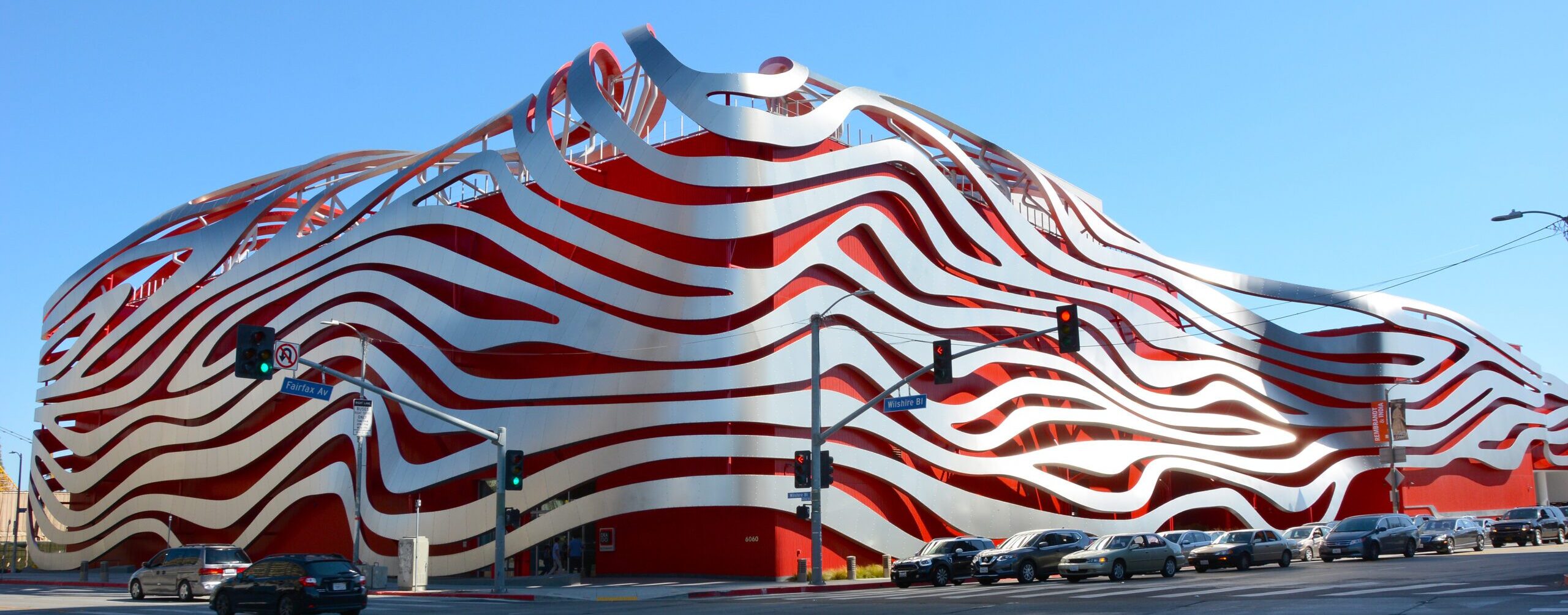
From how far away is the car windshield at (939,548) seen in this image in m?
36.8

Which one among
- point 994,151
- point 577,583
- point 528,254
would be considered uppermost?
point 994,151

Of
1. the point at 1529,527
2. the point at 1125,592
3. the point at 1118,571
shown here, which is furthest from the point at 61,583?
the point at 1529,527

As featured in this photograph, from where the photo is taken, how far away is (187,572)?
3541 centimetres

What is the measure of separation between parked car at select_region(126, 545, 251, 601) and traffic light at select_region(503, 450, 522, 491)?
28.7 feet

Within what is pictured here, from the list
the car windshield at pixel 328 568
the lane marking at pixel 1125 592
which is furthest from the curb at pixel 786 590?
the car windshield at pixel 328 568

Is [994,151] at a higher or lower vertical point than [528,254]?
higher

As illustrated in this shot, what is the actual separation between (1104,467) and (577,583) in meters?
24.9

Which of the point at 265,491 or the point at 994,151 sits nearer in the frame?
the point at 265,491

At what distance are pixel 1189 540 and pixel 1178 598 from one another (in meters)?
18.4

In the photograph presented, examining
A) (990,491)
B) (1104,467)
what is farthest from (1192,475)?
(990,491)

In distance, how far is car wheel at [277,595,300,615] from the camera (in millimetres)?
25453

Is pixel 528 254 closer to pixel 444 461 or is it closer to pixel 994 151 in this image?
pixel 444 461

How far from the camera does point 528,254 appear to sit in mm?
46594

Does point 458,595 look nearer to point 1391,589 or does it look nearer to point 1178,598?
point 1178,598
